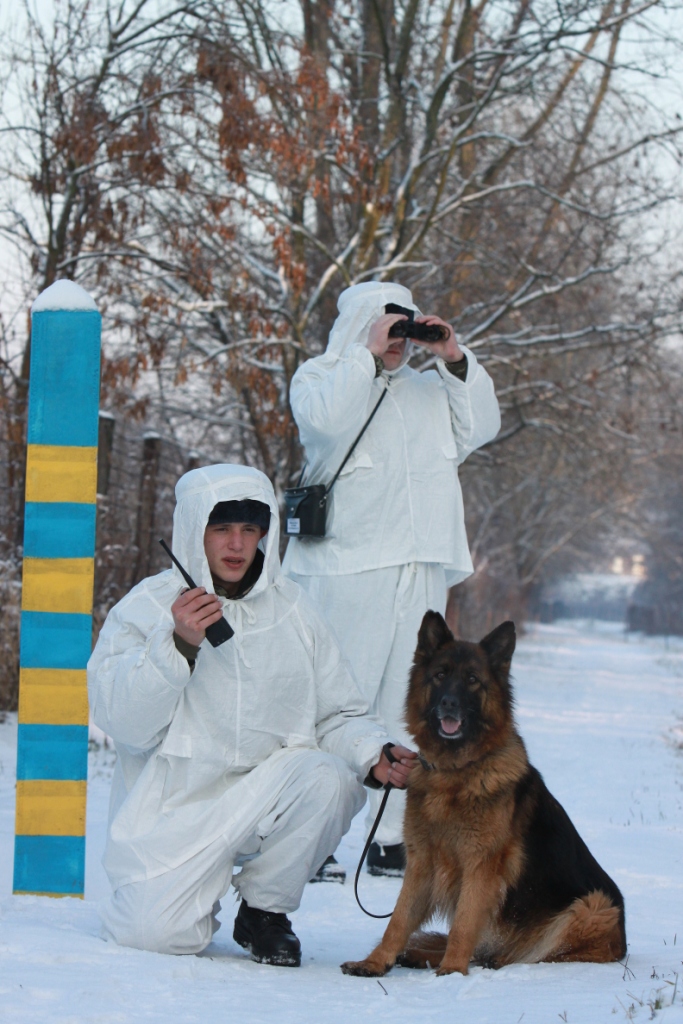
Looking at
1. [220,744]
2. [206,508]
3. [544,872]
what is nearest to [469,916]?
[544,872]

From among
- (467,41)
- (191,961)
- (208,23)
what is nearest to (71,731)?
(191,961)

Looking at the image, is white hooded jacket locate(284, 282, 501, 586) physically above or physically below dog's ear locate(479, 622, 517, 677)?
above

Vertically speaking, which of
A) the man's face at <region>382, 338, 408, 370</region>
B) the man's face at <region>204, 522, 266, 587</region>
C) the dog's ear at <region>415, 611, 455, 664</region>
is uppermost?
the man's face at <region>382, 338, 408, 370</region>

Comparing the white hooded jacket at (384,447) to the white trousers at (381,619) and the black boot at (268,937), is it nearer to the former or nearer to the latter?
the white trousers at (381,619)

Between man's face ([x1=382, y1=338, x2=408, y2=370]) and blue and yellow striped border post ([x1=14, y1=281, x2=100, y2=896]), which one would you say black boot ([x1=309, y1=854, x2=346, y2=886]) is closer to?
blue and yellow striped border post ([x1=14, y1=281, x2=100, y2=896])

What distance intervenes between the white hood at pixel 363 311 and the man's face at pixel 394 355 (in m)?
0.02

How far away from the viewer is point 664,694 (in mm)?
15977

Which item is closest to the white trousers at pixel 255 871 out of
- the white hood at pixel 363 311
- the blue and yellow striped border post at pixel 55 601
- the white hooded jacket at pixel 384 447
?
the blue and yellow striped border post at pixel 55 601

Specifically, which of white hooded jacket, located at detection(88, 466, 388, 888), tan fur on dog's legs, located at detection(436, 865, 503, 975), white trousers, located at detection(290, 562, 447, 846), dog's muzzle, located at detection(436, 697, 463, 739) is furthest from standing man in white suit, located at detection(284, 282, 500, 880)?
tan fur on dog's legs, located at detection(436, 865, 503, 975)

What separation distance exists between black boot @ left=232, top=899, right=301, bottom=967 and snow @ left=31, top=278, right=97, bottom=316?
2125 mm

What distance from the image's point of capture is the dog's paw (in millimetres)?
3194

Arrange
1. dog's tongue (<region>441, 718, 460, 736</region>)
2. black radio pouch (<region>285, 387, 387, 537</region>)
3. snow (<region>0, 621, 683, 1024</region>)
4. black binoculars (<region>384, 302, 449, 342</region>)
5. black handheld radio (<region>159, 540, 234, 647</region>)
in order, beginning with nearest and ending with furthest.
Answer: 1. snow (<region>0, 621, 683, 1024</region>)
2. black handheld radio (<region>159, 540, 234, 647</region>)
3. dog's tongue (<region>441, 718, 460, 736</region>)
4. black binoculars (<region>384, 302, 449, 342</region>)
5. black radio pouch (<region>285, 387, 387, 537</region>)

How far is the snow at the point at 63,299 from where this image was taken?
3.91 m

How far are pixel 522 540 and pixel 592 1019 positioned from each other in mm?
30540
